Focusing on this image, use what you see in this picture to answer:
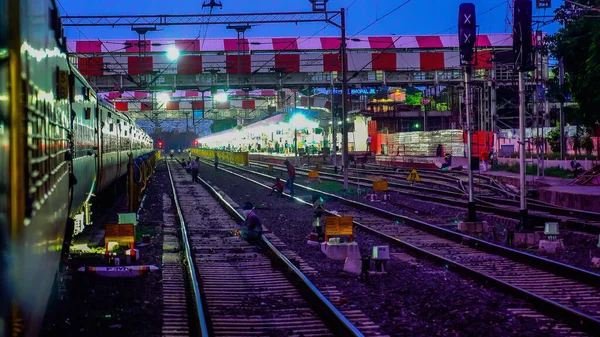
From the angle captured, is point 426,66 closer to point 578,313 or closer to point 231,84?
point 231,84

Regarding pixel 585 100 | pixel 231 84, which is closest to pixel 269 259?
pixel 585 100

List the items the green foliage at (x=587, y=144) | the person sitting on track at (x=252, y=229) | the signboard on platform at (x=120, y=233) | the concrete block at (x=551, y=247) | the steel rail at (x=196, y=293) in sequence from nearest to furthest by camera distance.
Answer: the steel rail at (x=196, y=293), the signboard on platform at (x=120, y=233), the concrete block at (x=551, y=247), the person sitting on track at (x=252, y=229), the green foliage at (x=587, y=144)

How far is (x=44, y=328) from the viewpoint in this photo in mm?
7680

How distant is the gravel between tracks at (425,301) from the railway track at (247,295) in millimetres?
539

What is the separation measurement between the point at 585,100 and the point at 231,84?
22.9 meters

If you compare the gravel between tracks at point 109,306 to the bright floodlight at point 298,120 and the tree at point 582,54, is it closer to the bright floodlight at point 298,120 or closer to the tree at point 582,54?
the tree at point 582,54

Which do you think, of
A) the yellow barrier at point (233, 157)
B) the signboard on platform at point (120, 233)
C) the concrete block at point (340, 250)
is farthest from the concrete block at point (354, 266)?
the yellow barrier at point (233, 157)

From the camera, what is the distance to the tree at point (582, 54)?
97.2 feet

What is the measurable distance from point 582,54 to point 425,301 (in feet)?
89.7

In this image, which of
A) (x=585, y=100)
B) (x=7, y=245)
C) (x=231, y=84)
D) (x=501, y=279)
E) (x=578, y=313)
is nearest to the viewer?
(x=7, y=245)

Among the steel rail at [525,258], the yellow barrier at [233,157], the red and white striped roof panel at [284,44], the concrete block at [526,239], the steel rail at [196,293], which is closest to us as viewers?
the steel rail at [196,293]

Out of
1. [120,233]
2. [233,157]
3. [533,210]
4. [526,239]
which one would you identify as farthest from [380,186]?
[233,157]

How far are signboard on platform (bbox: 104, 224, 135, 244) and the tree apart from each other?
21026mm

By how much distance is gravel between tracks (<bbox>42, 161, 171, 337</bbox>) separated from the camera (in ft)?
27.9
